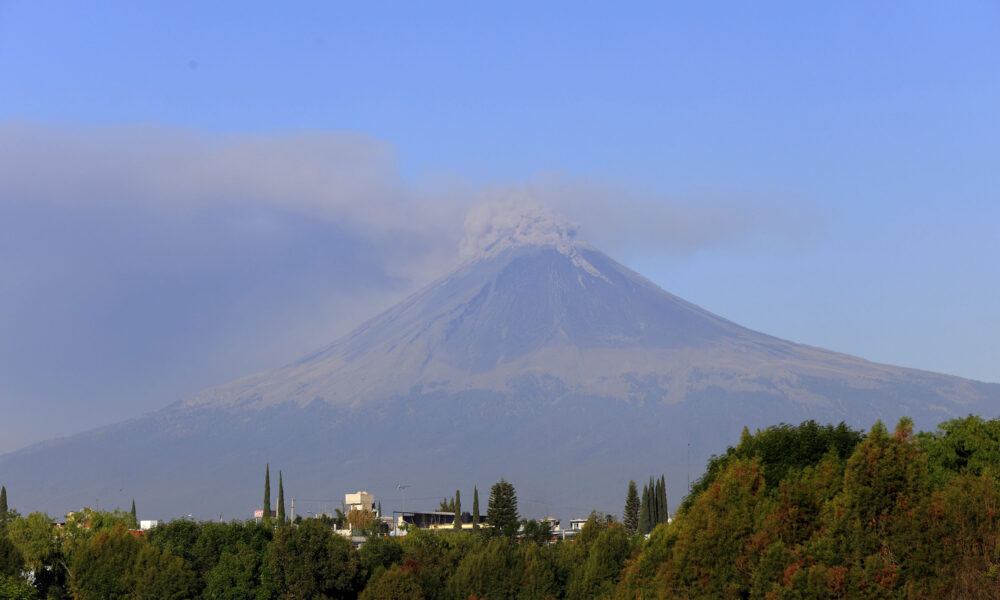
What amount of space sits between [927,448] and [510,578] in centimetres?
4115

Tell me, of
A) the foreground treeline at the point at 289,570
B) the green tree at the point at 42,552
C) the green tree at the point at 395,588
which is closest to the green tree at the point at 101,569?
the foreground treeline at the point at 289,570

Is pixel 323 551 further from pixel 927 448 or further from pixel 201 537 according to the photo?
pixel 927 448

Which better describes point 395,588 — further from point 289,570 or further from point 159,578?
point 159,578

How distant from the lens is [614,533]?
371 feet

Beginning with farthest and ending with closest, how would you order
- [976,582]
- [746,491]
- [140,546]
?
[140,546] < [746,491] < [976,582]

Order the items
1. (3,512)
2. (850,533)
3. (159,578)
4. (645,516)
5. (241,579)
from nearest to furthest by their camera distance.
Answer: (850,533)
(159,578)
(241,579)
(3,512)
(645,516)

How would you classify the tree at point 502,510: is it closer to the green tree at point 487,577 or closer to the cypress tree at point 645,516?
the cypress tree at point 645,516

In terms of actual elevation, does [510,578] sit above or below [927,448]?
below

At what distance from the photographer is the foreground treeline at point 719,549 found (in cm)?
5647

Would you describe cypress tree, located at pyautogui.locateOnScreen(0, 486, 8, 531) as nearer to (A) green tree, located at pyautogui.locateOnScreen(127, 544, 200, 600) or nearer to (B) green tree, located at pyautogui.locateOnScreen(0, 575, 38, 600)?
(A) green tree, located at pyautogui.locateOnScreen(127, 544, 200, 600)

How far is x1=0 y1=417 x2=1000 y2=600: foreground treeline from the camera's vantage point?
56.5m

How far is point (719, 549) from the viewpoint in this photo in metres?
65.4

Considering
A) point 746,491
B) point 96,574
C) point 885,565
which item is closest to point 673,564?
point 746,491

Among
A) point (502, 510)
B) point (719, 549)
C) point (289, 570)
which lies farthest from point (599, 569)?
point (502, 510)
